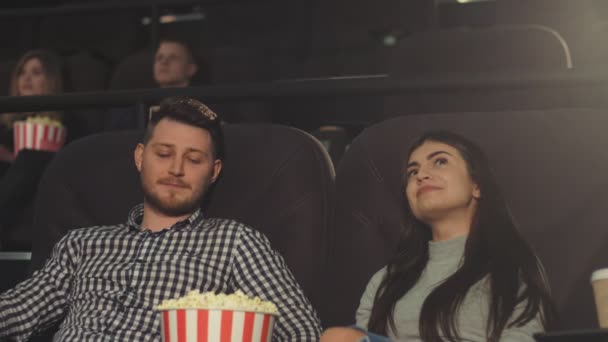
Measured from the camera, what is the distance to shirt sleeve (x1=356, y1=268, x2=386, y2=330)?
→ 5.98 feet

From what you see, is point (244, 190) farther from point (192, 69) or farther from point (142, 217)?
point (192, 69)

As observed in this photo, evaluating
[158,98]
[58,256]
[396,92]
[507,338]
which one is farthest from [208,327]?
[158,98]

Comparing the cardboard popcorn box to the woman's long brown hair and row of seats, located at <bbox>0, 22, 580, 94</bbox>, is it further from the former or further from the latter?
the woman's long brown hair

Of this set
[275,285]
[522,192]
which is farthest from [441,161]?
[275,285]

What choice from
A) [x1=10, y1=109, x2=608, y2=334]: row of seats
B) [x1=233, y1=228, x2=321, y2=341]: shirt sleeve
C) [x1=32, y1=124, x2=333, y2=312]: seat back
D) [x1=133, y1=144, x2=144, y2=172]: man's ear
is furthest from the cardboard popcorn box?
[x1=233, y1=228, x2=321, y2=341]: shirt sleeve

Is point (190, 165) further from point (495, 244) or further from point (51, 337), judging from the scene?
point (495, 244)

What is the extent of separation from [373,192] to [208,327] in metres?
0.73

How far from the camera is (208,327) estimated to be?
133 centimetres

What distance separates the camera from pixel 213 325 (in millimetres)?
1336

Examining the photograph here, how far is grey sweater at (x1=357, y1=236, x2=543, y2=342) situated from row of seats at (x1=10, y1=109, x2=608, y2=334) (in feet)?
0.25

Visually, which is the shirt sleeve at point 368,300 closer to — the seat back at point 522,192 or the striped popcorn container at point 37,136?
the seat back at point 522,192

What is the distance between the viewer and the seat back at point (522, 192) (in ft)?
5.86

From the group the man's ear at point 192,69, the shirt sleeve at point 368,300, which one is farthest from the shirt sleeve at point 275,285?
Answer: the man's ear at point 192,69

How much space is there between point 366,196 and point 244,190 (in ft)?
0.97
